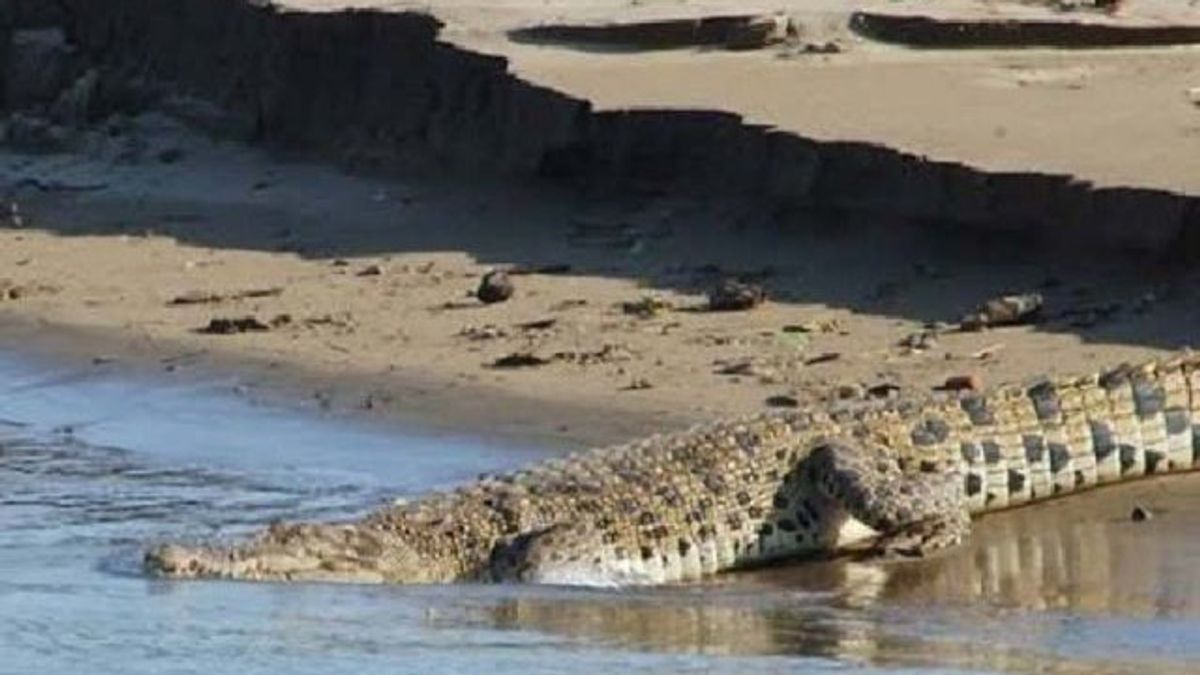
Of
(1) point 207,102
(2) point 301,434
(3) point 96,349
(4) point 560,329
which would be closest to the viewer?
(2) point 301,434

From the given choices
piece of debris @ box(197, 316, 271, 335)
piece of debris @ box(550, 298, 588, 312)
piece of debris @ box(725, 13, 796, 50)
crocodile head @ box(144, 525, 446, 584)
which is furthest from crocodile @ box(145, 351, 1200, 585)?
piece of debris @ box(725, 13, 796, 50)

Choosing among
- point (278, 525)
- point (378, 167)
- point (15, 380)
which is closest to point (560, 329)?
point (15, 380)

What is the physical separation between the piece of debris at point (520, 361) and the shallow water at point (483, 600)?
653 millimetres

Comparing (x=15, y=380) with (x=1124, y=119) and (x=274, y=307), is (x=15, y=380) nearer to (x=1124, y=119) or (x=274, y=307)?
(x=274, y=307)

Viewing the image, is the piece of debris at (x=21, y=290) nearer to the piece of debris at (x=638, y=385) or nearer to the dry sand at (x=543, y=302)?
the dry sand at (x=543, y=302)

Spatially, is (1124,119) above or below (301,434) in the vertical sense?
above

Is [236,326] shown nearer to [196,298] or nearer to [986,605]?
[196,298]

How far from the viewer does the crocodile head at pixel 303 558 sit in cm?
950

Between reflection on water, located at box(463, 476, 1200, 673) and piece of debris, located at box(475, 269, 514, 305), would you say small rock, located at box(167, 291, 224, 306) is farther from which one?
reflection on water, located at box(463, 476, 1200, 673)

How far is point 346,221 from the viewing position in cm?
1559

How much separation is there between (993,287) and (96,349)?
3282 millimetres

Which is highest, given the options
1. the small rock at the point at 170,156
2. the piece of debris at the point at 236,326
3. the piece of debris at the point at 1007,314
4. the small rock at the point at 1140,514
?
the piece of debris at the point at 1007,314

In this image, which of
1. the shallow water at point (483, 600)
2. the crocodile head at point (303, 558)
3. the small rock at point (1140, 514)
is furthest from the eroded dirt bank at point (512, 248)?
the crocodile head at point (303, 558)

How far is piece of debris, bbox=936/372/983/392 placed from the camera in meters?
11.1
